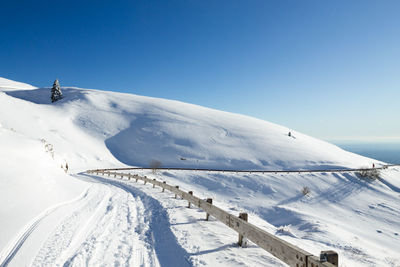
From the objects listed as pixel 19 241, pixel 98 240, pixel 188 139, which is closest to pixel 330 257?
pixel 98 240

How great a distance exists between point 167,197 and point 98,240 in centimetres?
630

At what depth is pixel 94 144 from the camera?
53500mm

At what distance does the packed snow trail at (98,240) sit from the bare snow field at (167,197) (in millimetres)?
26

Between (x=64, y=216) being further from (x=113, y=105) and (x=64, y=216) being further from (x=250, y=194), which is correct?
(x=113, y=105)

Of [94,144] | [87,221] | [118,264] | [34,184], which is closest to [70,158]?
[94,144]

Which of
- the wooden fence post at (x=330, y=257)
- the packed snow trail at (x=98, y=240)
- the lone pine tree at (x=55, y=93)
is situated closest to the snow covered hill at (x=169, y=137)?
the lone pine tree at (x=55, y=93)

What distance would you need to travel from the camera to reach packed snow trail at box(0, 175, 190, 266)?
4.18 m

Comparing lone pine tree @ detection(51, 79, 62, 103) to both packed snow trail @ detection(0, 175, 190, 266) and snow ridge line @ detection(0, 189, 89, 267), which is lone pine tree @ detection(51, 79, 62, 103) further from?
snow ridge line @ detection(0, 189, 89, 267)

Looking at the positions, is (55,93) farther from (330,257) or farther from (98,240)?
(330,257)

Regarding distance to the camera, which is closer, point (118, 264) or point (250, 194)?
point (118, 264)

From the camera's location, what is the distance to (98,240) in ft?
16.8

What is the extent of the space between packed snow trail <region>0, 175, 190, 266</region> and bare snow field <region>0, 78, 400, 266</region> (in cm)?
3

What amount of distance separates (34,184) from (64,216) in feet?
7.36

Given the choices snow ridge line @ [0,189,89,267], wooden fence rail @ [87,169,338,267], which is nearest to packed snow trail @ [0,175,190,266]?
snow ridge line @ [0,189,89,267]
